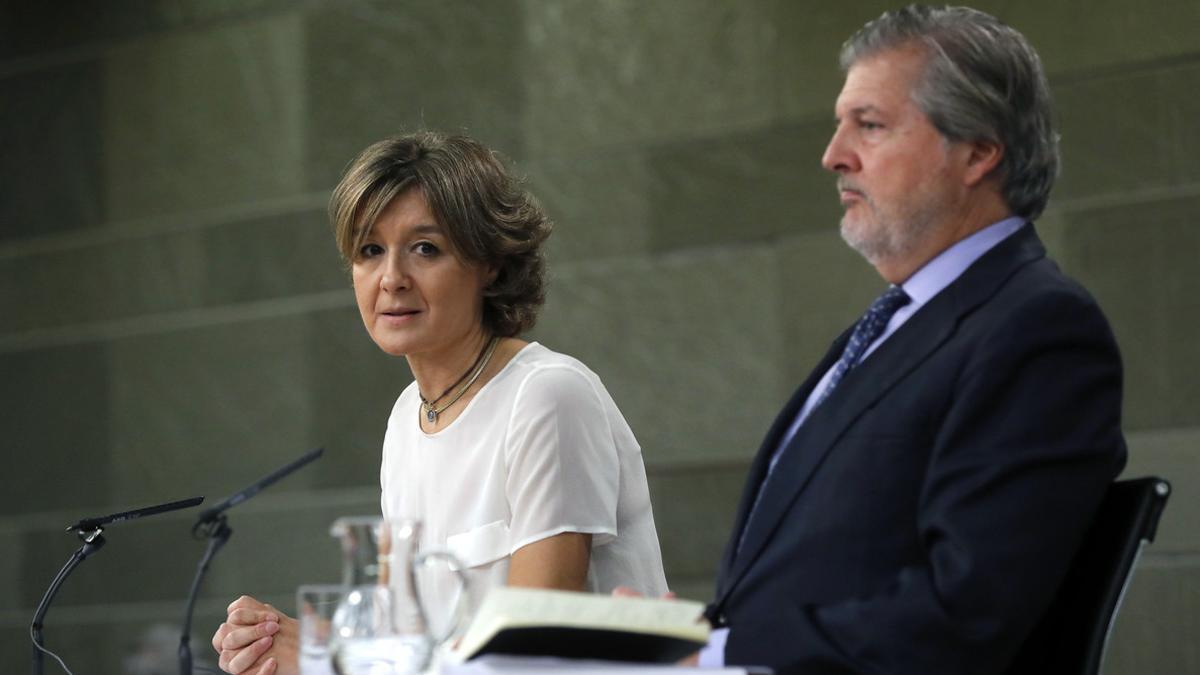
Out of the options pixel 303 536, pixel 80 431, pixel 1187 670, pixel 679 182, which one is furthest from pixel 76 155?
pixel 1187 670

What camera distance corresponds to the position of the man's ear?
6.64ft

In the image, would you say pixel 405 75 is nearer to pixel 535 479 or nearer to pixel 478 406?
pixel 478 406

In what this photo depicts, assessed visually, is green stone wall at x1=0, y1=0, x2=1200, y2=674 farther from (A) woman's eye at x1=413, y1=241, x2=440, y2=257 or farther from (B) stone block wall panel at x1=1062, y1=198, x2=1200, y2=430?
(A) woman's eye at x1=413, y1=241, x2=440, y2=257

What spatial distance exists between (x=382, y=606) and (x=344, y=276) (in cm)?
391

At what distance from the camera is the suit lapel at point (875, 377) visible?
191cm

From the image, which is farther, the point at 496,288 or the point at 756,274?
the point at 756,274

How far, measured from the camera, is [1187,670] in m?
→ 3.80

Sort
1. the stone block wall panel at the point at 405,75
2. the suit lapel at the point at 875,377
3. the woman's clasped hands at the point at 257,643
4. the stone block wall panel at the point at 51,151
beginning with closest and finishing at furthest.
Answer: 1. the suit lapel at the point at 875,377
2. the woman's clasped hands at the point at 257,643
3. the stone block wall panel at the point at 405,75
4. the stone block wall panel at the point at 51,151

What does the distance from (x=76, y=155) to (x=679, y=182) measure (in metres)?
2.59

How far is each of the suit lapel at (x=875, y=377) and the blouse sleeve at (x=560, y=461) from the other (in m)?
0.49

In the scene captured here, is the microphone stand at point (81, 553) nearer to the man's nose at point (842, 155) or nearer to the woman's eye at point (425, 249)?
the woman's eye at point (425, 249)

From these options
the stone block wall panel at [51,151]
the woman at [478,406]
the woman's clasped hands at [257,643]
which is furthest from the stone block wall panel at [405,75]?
the woman's clasped hands at [257,643]

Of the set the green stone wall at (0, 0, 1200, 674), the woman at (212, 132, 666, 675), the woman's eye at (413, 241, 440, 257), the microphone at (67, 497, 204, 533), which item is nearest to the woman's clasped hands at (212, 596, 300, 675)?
the woman at (212, 132, 666, 675)

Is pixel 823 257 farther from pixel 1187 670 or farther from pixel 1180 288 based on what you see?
pixel 1187 670
